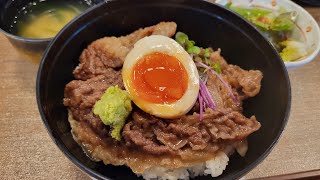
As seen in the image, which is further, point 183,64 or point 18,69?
point 18,69

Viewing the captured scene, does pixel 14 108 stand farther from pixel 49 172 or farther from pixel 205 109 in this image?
pixel 205 109

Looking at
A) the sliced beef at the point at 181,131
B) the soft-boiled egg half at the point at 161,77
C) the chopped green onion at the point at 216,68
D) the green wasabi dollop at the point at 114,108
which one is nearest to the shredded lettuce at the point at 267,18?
the chopped green onion at the point at 216,68

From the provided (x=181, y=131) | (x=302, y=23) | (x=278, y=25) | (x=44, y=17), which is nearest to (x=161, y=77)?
(x=181, y=131)

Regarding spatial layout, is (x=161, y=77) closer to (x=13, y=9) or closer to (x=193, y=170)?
(x=193, y=170)

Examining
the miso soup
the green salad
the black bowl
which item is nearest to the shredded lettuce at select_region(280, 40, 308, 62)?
the green salad

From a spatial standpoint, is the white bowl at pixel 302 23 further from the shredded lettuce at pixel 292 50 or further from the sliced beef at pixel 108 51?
the sliced beef at pixel 108 51

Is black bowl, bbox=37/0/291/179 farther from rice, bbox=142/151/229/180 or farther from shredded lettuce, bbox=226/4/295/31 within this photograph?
shredded lettuce, bbox=226/4/295/31

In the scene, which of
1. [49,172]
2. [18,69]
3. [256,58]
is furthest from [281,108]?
[18,69]
